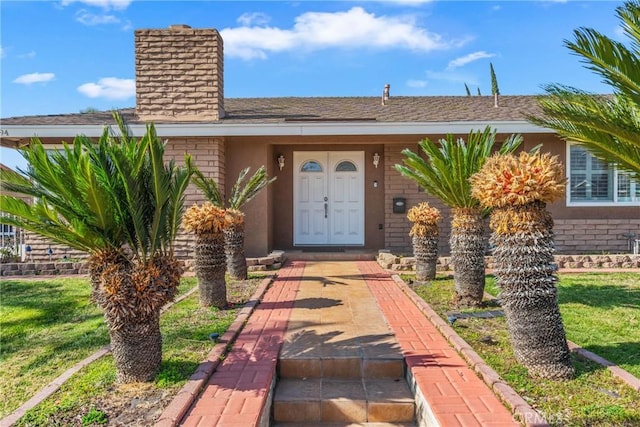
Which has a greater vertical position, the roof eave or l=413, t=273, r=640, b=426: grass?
the roof eave

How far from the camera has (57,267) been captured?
10.2 metres

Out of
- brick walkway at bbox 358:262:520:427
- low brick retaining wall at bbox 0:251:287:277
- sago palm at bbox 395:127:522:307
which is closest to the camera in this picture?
brick walkway at bbox 358:262:520:427

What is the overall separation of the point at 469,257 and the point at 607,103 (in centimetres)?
292

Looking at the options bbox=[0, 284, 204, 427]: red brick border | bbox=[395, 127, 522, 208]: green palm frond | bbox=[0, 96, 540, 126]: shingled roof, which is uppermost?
bbox=[0, 96, 540, 126]: shingled roof

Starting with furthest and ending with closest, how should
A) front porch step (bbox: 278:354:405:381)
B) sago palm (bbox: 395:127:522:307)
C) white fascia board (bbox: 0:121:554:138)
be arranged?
white fascia board (bbox: 0:121:554:138) → sago palm (bbox: 395:127:522:307) → front porch step (bbox: 278:354:405:381)

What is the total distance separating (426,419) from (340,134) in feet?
25.4

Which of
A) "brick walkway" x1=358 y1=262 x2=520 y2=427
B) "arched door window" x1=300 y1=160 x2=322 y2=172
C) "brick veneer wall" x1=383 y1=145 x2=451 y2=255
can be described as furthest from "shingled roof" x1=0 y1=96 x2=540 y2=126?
"brick walkway" x1=358 y1=262 x2=520 y2=427

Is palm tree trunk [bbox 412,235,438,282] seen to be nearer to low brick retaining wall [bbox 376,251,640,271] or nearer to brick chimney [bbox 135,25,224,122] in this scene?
low brick retaining wall [bbox 376,251,640,271]

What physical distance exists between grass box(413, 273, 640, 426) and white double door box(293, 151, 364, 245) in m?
4.50

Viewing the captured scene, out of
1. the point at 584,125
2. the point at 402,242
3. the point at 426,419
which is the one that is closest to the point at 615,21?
the point at 584,125

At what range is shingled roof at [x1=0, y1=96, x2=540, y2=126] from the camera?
10.7 m

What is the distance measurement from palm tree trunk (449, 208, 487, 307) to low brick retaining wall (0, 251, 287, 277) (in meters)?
4.68

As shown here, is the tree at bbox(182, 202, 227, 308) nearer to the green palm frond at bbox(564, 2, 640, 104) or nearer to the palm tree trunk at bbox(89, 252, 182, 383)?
the palm tree trunk at bbox(89, 252, 182, 383)

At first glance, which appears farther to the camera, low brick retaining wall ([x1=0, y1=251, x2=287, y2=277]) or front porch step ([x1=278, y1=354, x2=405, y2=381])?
low brick retaining wall ([x1=0, y1=251, x2=287, y2=277])
